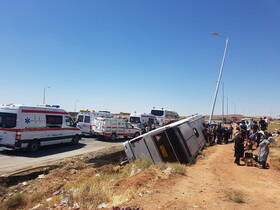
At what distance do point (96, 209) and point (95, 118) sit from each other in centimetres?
1412

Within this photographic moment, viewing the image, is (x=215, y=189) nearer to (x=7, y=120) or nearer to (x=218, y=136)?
(x=7, y=120)

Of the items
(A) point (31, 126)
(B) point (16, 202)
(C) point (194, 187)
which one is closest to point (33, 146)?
(A) point (31, 126)

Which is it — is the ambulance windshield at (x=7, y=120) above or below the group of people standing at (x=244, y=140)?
above

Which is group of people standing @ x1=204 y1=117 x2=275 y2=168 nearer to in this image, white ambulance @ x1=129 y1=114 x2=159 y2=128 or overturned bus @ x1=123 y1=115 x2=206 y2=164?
overturned bus @ x1=123 y1=115 x2=206 y2=164

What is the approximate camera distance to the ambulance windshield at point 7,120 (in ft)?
37.1

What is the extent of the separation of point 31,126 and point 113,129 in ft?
24.8

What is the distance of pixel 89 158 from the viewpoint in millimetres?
11641

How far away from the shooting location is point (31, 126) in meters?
12.0

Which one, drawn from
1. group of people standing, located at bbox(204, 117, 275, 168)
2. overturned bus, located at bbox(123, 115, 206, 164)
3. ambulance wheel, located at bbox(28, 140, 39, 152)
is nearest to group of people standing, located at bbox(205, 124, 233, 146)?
Answer: group of people standing, located at bbox(204, 117, 275, 168)

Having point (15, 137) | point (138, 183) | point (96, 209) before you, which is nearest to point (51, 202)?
point (96, 209)

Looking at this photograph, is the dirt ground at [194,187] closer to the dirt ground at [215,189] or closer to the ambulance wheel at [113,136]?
the dirt ground at [215,189]

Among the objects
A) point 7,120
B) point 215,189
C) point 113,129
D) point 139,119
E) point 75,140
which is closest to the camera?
point 215,189

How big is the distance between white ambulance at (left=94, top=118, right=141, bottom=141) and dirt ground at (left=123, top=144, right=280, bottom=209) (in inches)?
393

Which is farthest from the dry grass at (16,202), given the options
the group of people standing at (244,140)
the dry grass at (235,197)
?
the group of people standing at (244,140)
